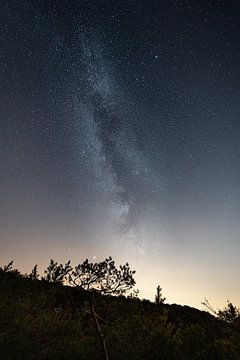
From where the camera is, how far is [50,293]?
953 inches

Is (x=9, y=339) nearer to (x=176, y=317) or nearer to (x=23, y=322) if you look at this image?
(x=23, y=322)

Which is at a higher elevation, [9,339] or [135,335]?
[135,335]

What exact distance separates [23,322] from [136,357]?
5.80 meters

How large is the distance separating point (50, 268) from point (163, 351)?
1353cm

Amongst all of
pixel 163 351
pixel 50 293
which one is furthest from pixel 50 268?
pixel 163 351

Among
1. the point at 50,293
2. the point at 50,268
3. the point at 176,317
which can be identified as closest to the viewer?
the point at 50,293

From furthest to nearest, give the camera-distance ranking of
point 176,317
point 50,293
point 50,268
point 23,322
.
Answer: point 176,317, point 50,268, point 50,293, point 23,322

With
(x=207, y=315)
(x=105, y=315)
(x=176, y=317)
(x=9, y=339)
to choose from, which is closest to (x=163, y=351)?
(x=9, y=339)

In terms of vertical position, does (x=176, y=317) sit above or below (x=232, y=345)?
above

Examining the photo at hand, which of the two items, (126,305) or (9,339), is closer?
(9,339)

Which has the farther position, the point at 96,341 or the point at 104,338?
the point at 96,341

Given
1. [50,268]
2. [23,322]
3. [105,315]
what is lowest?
[23,322]

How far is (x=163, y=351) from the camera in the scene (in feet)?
48.3

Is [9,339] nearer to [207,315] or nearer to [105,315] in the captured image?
[105,315]
